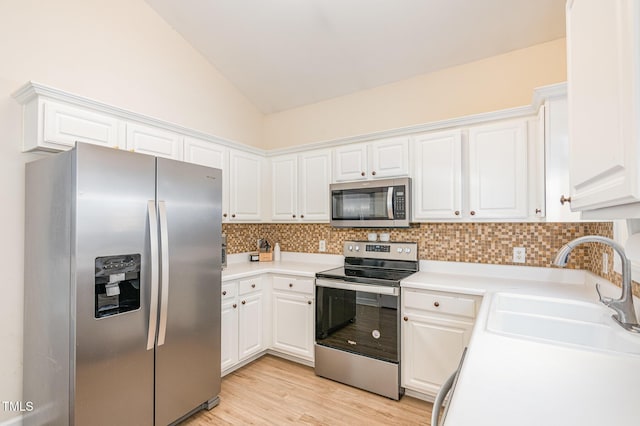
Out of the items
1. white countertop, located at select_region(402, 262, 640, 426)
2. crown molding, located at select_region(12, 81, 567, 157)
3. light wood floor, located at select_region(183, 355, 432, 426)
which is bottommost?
light wood floor, located at select_region(183, 355, 432, 426)

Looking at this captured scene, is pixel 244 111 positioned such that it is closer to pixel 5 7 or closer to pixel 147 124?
pixel 147 124

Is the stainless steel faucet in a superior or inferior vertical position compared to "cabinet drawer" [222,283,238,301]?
superior

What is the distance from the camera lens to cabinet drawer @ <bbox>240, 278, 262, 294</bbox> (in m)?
2.83

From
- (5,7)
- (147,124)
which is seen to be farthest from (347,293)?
(5,7)

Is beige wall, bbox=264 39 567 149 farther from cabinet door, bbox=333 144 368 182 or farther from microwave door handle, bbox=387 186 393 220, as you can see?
microwave door handle, bbox=387 186 393 220

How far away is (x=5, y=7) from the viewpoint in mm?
2047

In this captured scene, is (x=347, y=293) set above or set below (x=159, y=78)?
below

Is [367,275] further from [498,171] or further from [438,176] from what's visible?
[498,171]

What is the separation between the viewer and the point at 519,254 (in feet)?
8.25

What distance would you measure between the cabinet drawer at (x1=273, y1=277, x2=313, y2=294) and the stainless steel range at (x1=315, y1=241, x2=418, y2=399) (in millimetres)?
139

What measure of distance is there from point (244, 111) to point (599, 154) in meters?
3.59

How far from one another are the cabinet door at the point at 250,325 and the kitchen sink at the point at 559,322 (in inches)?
78.9

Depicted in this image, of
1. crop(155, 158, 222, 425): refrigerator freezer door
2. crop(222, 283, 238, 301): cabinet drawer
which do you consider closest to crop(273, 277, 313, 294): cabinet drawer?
crop(222, 283, 238, 301): cabinet drawer

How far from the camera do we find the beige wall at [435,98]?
253cm
